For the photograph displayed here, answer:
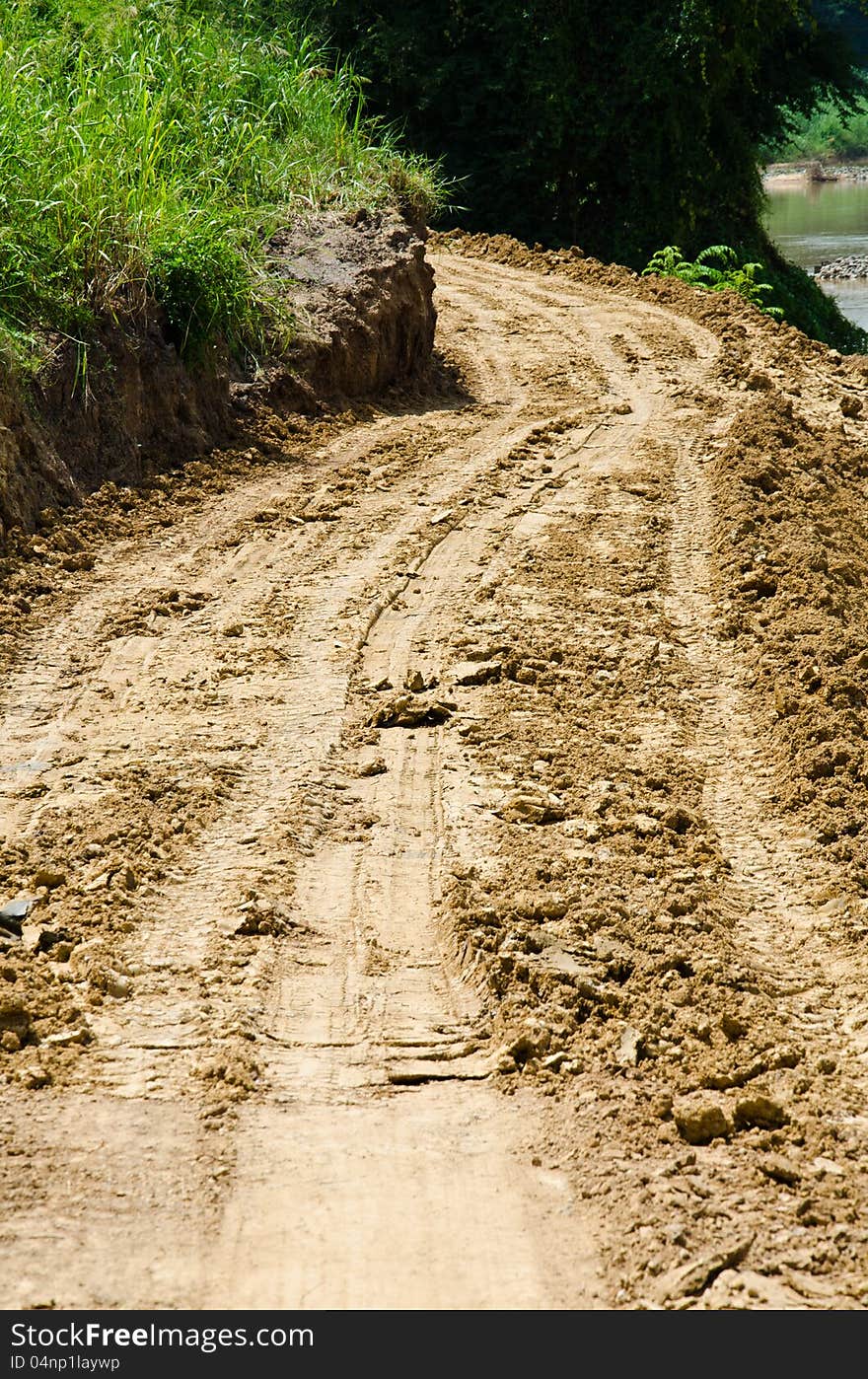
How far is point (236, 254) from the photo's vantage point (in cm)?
744

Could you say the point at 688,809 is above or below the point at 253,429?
below

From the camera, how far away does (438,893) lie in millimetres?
3412

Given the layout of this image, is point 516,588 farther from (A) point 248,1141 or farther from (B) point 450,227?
(B) point 450,227

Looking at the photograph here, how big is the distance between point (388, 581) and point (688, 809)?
2.10 metres

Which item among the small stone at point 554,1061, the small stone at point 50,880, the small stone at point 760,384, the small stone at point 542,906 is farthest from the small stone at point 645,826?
the small stone at point 760,384

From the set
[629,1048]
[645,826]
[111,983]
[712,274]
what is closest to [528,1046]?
[629,1048]

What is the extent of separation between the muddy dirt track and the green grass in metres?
1.06

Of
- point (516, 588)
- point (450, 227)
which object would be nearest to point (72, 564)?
point (516, 588)

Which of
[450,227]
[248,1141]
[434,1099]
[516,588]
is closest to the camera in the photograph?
[248,1141]

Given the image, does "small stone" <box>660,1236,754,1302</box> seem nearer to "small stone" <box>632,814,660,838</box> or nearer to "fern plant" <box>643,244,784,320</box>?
"small stone" <box>632,814,660,838</box>

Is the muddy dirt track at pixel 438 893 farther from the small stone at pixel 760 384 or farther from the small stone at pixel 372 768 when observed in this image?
the small stone at pixel 760 384

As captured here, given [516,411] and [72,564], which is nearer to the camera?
[72,564]

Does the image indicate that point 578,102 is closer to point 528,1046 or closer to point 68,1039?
point 528,1046
